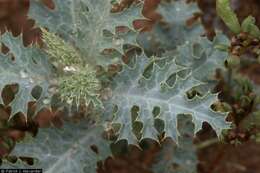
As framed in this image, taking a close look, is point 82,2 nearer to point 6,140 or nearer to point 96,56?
point 96,56

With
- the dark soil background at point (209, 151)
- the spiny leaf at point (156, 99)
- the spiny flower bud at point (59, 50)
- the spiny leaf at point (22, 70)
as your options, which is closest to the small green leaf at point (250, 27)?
the spiny leaf at point (156, 99)

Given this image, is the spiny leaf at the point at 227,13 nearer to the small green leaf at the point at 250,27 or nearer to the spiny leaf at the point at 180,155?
the small green leaf at the point at 250,27

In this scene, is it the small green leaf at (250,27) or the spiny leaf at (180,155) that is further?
the spiny leaf at (180,155)

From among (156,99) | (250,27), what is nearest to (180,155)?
(156,99)

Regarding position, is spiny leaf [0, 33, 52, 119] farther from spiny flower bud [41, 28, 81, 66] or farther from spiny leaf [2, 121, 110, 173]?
spiny leaf [2, 121, 110, 173]

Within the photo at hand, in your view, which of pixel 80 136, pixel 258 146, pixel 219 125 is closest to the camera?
pixel 219 125

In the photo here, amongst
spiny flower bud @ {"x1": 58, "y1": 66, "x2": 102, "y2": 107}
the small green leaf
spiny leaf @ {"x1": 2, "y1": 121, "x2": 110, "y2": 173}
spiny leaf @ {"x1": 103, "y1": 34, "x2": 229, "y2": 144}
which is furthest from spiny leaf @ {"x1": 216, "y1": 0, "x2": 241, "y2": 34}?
spiny leaf @ {"x1": 2, "y1": 121, "x2": 110, "y2": 173}

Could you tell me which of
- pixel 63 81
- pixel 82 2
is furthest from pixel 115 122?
pixel 82 2
